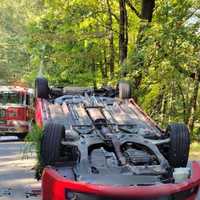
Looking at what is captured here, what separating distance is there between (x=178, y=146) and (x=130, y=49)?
1284cm

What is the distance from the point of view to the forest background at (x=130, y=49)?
17141mm

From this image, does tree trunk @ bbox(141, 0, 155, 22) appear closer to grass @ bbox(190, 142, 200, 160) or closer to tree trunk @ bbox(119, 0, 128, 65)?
tree trunk @ bbox(119, 0, 128, 65)

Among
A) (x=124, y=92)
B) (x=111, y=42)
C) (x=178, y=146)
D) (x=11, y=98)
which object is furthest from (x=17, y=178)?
(x=111, y=42)

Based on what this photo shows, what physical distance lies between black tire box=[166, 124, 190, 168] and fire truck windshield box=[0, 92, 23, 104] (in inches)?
595

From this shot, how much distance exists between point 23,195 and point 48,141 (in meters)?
1.67

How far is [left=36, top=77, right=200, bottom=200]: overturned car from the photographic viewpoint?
6.32m

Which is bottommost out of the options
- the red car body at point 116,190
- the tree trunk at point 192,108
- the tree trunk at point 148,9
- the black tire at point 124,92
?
the tree trunk at point 192,108

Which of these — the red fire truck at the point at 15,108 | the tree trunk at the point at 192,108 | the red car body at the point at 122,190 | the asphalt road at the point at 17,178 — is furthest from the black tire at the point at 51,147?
the tree trunk at the point at 192,108

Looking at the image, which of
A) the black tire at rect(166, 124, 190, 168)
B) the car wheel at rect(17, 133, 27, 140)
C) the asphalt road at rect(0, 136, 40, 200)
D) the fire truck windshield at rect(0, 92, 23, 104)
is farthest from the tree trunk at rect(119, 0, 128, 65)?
the black tire at rect(166, 124, 190, 168)

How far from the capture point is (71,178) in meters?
6.83

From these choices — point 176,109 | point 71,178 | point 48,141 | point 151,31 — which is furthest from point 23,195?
point 176,109

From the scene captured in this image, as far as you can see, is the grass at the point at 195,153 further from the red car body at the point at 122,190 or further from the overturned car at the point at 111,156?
the red car body at the point at 122,190

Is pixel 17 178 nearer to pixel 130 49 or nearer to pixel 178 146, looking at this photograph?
pixel 178 146

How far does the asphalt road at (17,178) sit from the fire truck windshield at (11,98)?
8.01 metres
